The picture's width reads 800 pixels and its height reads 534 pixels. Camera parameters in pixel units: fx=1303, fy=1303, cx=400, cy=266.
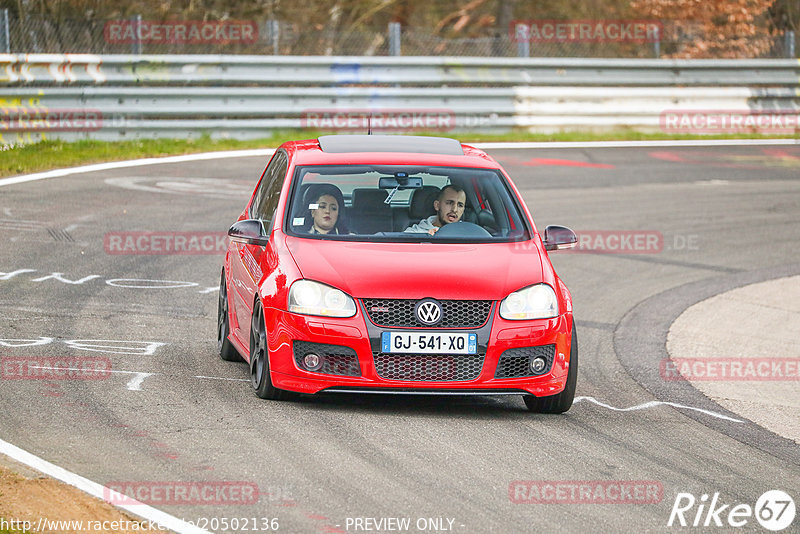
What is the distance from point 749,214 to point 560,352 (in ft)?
35.4

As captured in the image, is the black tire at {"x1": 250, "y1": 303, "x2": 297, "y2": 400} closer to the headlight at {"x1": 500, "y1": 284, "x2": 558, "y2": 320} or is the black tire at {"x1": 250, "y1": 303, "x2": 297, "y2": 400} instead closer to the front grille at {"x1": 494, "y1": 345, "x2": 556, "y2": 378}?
the front grille at {"x1": 494, "y1": 345, "x2": 556, "y2": 378}

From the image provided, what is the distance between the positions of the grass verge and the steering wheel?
1084 centimetres

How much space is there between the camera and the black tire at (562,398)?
790 cm

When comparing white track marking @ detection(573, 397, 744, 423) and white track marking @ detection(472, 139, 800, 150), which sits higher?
white track marking @ detection(472, 139, 800, 150)

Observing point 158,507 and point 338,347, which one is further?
point 338,347

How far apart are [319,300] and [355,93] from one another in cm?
1505

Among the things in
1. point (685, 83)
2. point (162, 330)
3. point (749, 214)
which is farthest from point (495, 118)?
point (162, 330)

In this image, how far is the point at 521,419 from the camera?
7797 mm

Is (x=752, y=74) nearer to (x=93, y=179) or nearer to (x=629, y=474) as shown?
(x=93, y=179)

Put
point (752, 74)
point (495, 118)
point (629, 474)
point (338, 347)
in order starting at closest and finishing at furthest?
1. point (629, 474)
2. point (338, 347)
3. point (495, 118)
4. point (752, 74)

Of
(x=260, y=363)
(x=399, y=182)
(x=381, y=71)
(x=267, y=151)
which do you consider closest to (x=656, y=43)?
(x=381, y=71)

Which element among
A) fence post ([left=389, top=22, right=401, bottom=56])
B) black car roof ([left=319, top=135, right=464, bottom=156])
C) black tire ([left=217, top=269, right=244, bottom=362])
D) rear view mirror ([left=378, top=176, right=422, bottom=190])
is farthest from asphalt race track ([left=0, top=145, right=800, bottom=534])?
fence post ([left=389, top=22, right=401, bottom=56])

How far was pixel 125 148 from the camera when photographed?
20.5 metres

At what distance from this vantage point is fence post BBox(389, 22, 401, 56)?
76.4ft
